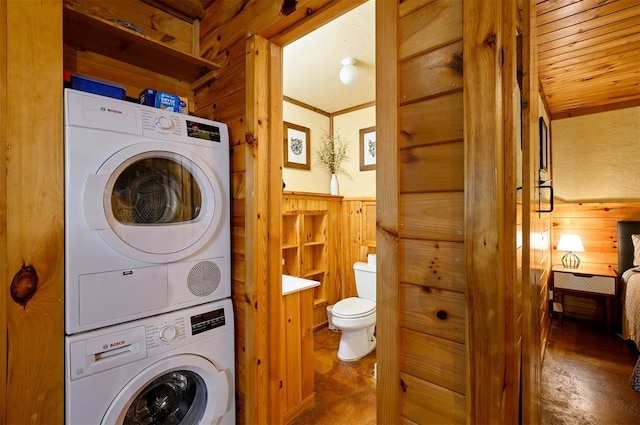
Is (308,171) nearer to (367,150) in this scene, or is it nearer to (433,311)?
(367,150)

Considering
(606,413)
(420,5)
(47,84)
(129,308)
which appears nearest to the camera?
(420,5)

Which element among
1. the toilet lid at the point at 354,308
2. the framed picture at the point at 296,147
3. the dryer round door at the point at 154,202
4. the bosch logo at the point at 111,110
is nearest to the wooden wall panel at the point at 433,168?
the dryer round door at the point at 154,202

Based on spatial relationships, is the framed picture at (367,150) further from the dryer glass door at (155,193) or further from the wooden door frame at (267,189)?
the dryer glass door at (155,193)

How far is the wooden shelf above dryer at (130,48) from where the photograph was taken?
3.92ft

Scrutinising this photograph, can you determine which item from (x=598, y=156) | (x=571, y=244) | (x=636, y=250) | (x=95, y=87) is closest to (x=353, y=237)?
(x=571, y=244)

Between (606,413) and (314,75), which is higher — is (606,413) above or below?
below

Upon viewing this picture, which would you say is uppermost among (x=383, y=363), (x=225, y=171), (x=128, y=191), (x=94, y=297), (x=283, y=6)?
(x=283, y=6)

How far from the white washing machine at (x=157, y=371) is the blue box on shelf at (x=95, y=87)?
90cm

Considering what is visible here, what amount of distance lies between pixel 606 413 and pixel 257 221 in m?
2.53

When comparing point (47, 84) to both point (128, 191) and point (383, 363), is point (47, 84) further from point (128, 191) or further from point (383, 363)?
point (383, 363)

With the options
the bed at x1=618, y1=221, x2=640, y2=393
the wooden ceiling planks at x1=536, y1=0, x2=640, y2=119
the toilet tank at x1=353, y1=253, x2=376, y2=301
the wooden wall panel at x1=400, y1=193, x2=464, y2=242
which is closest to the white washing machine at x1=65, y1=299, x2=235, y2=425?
the wooden wall panel at x1=400, y1=193, x2=464, y2=242

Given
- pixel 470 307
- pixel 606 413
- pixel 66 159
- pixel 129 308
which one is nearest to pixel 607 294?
pixel 606 413

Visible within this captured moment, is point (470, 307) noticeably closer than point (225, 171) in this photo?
Yes

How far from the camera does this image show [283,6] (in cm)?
121
